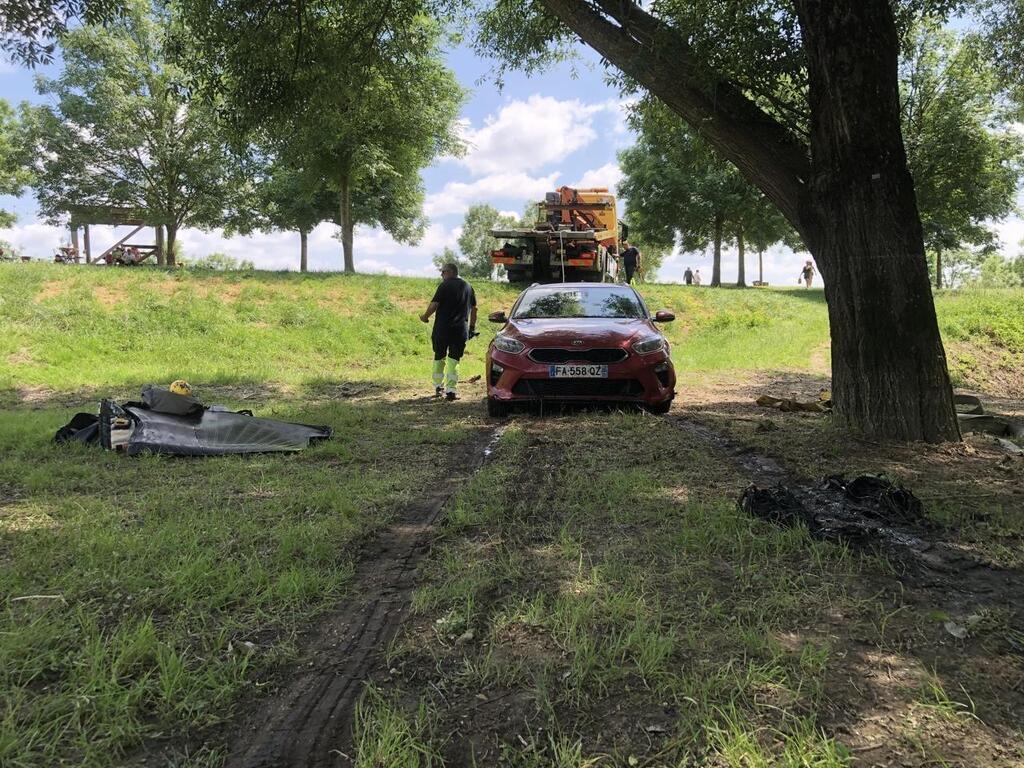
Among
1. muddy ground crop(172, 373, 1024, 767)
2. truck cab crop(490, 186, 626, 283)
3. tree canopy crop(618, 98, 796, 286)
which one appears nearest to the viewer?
muddy ground crop(172, 373, 1024, 767)

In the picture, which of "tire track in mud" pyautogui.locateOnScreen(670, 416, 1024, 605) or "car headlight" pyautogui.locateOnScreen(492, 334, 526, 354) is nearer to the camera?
"tire track in mud" pyautogui.locateOnScreen(670, 416, 1024, 605)

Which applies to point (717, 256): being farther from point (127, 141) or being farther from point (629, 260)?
point (127, 141)

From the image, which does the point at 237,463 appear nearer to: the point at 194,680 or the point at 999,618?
the point at 194,680

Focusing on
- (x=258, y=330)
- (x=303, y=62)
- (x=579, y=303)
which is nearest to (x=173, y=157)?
(x=258, y=330)

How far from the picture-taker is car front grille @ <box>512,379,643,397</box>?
6.62 m

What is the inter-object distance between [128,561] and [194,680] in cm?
110

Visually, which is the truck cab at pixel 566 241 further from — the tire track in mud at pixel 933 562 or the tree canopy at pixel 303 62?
the tire track in mud at pixel 933 562

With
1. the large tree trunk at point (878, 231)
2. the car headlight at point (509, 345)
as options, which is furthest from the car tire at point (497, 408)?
the large tree trunk at point (878, 231)

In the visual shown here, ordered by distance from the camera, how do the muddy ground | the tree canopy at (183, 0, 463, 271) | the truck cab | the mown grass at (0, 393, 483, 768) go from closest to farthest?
the muddy ground < the mown grass at (0, 393, 483, 768) < the tree canopy at (183, 0, 463, 271) < the truck cab

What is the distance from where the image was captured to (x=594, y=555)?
2949 mm

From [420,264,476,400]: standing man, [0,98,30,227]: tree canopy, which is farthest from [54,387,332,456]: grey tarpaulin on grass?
[0,98,30,227]: tree canopy

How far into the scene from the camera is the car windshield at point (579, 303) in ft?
25.3

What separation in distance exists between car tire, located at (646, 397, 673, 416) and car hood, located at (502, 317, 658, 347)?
782mm

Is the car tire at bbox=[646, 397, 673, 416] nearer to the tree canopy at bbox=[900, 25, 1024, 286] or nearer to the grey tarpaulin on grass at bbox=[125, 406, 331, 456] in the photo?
the grey tarpaulin on grass at bbox=[125, 406, 331, 456]
